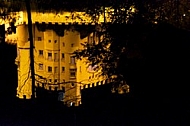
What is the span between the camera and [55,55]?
6.38 m

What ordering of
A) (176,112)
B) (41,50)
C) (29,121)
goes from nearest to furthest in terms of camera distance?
(176,112) < (29,121) < (41,50)

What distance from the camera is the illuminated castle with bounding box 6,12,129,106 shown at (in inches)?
191

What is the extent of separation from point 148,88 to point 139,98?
0.20 meters

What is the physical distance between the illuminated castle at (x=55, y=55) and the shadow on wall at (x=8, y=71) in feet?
0.28

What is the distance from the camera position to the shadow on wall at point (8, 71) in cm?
490

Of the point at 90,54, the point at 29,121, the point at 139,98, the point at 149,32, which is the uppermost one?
the point at 149,32

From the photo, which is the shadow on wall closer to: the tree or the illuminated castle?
the illuminated castle

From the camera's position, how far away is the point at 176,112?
3.59m

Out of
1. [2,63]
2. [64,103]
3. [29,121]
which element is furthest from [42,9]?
[29,121]

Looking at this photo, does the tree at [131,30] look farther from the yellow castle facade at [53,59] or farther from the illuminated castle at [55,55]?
the yellow castle facade at [53,59]

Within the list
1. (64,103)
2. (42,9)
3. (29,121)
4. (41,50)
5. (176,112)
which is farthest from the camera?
(41,50)

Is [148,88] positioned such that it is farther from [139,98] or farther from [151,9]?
[151,9]

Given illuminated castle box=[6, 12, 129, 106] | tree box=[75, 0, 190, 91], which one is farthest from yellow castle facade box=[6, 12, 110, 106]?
tree box=[75, 0, 190, 91]

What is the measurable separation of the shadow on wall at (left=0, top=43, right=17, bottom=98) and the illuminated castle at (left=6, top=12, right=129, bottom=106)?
85 mm
